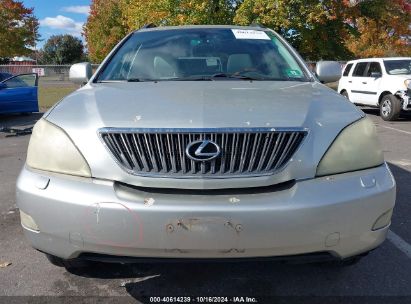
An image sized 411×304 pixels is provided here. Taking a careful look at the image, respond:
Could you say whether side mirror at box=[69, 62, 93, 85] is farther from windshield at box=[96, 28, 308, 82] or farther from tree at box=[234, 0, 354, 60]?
tree at box=[234, 0, 354, 60]

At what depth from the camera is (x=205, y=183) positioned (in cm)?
225

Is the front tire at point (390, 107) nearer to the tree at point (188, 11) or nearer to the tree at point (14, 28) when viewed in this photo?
the tree at point (188, 11)

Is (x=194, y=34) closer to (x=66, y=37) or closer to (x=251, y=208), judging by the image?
(x=251, y=208)

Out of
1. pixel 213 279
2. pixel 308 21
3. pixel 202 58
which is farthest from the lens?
pixel 308 21

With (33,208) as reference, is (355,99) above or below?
below

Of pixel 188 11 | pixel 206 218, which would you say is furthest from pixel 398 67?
pixel 206 218

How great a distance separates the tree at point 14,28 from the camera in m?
38.2

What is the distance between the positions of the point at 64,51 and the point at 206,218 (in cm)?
7539

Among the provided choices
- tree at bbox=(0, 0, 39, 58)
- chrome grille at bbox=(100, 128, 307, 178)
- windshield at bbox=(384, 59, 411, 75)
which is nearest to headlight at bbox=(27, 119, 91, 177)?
chrome grille at bbox=(100, 128, 307, 178)

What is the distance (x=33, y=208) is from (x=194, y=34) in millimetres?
2273

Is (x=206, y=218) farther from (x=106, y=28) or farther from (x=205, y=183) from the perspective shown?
(x=106, y=28)

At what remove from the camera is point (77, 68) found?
4.05 meters

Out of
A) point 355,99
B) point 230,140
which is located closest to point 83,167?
point 230,140

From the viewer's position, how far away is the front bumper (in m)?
2.20
